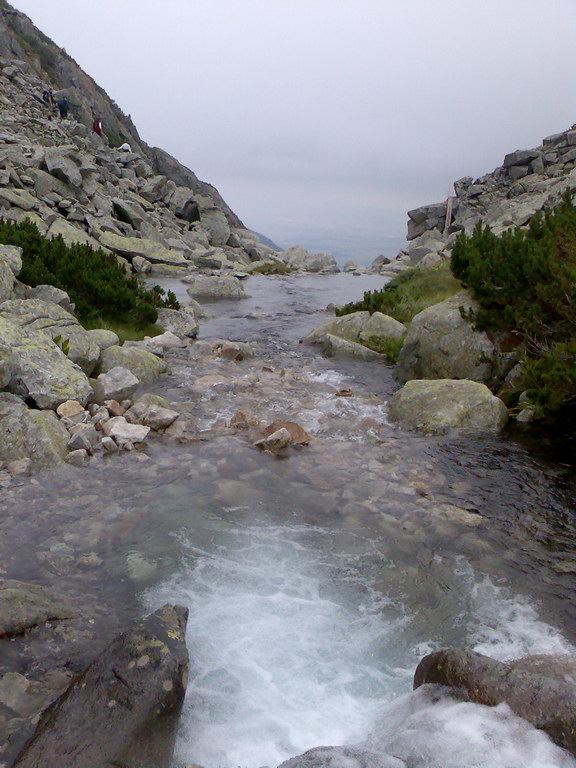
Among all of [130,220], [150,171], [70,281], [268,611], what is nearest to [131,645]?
[268,611]

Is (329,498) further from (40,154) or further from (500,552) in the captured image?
(40,154)

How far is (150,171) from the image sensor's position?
51.7 metres

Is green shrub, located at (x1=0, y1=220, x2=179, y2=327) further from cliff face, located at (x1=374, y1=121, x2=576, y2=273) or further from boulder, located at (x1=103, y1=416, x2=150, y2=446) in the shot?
cliff face, located at (x1=374, y1=121, x2=576, y2=273)

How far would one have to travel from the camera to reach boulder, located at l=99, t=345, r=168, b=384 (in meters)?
11.0

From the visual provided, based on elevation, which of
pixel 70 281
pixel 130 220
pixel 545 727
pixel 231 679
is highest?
pixel 130 220

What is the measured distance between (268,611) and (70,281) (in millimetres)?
11725

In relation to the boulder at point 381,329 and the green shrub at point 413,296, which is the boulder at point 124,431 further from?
the green shrub at point 413,296

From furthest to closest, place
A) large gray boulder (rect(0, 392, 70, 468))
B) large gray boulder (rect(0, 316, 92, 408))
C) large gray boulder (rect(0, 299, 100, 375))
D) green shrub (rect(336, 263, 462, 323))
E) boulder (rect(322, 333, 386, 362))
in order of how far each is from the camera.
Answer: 1. green shrub (rect(336, 263, 462, 323))
2. boulder (rect(322, 333, 386, 362))
3. large gray boulder (rect(0, 299, 100, 375))
4. large gray boulder (rect(0, 316, 92, 408))
5. large gray boulder (rect(0, 392, 70, 468))

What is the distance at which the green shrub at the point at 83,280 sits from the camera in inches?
524

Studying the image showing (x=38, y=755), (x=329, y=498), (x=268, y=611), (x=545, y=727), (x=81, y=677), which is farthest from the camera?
(x=329, y=498)

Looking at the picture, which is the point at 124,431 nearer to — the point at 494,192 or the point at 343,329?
the point at 343,329

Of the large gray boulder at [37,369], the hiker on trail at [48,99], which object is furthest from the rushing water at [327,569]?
the hiker on trail at [48,99]

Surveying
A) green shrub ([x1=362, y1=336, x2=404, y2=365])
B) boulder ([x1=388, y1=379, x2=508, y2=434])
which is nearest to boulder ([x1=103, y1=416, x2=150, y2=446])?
boulder ([x1=388, y1=379, x2=508, y2=434])

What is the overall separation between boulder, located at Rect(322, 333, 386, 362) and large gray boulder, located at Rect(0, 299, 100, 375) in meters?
6.47
